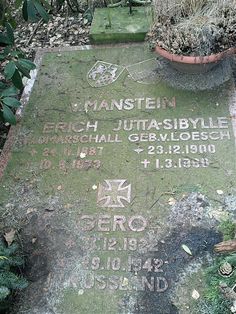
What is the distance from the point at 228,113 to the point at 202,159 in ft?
1.74

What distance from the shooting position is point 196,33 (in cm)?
342

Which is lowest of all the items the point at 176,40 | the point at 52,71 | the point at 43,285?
the point at 43,285

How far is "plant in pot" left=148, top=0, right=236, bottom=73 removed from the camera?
→ 11.3ft

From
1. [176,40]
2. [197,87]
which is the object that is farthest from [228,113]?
[176,40]

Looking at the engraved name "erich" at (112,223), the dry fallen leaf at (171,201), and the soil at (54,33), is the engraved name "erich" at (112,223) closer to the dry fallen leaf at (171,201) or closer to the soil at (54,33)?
the dry fallen leaf at (171,201)

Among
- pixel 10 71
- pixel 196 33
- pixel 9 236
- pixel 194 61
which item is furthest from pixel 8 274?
pixel 196 33

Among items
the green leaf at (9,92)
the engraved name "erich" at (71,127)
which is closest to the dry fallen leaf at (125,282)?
the engraved name "erich" at (71,127)

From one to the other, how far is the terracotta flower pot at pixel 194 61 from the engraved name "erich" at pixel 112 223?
1.43 m

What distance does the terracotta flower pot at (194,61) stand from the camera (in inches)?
137

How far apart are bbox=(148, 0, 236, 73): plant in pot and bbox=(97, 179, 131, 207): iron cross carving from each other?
1.22m

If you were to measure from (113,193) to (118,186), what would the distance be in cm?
7

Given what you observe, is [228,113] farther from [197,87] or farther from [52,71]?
[52,71]

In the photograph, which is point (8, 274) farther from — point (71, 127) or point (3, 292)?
point (71, 127)

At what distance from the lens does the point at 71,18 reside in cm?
489
